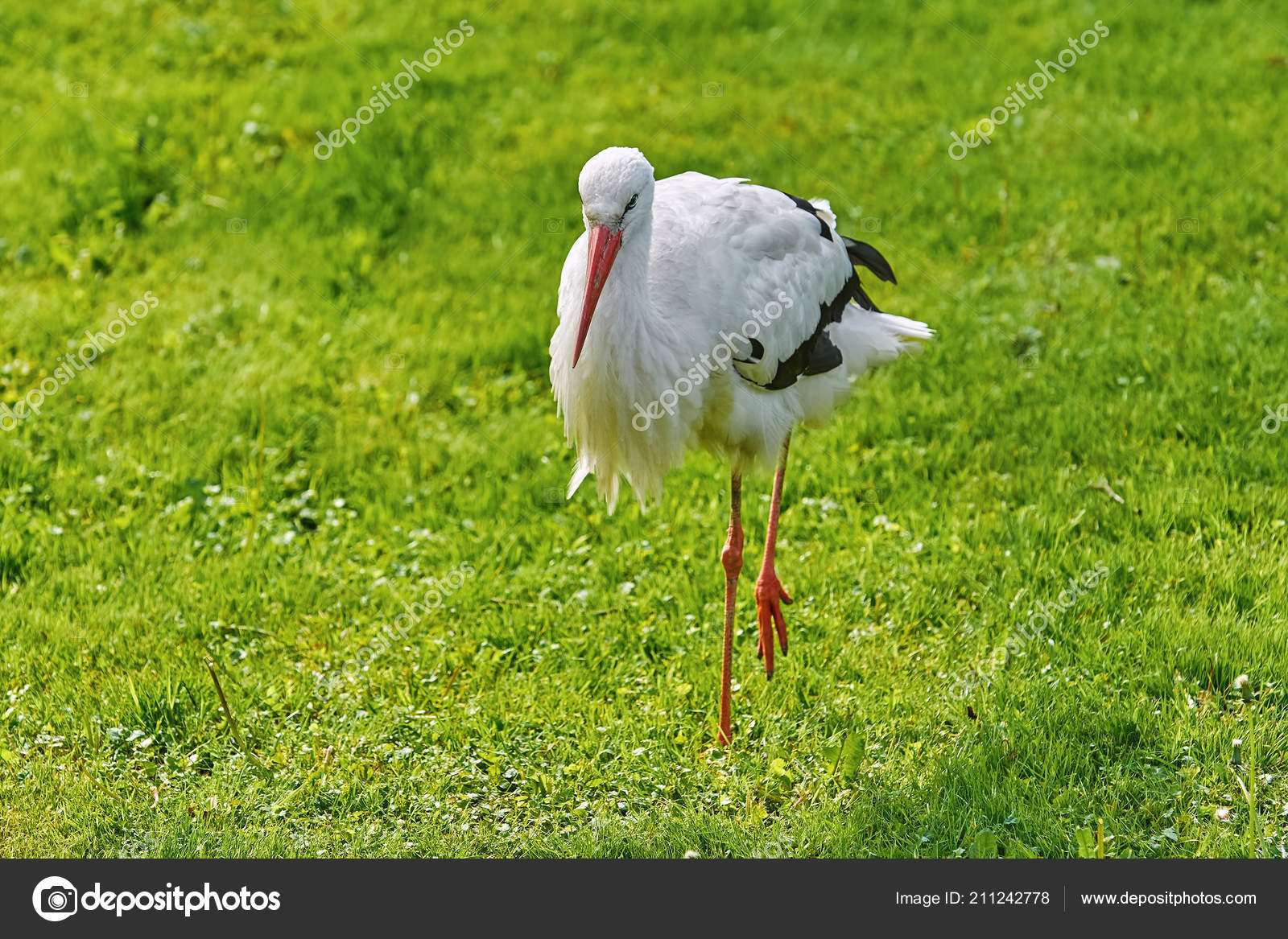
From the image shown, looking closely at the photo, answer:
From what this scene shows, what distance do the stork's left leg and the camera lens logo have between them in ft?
7.79

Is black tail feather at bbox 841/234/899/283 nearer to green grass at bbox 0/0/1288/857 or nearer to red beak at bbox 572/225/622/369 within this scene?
green grass at bbox 0/0/1288/857

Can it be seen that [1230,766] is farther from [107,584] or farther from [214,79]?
[214,79]

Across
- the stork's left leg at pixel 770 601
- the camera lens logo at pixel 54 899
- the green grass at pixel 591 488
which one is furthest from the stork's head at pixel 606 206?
the camera lens logo at pixel 54 899

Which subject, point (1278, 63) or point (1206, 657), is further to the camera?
point (1278, 63)

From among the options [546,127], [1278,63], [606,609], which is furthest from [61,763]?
[1278,63]

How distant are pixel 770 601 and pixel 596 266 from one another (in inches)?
62.9

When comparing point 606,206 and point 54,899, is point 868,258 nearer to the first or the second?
point 606,206

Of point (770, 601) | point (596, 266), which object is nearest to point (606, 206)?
point (596, 266)

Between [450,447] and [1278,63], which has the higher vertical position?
[1278,63]

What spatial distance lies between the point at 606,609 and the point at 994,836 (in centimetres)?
181

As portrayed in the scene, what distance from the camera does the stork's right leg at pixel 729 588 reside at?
14.1 feet

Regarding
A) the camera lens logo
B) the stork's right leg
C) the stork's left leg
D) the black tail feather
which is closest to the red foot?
the stork's left leg

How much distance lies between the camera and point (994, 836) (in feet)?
12.2

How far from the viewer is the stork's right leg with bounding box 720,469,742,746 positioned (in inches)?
170
